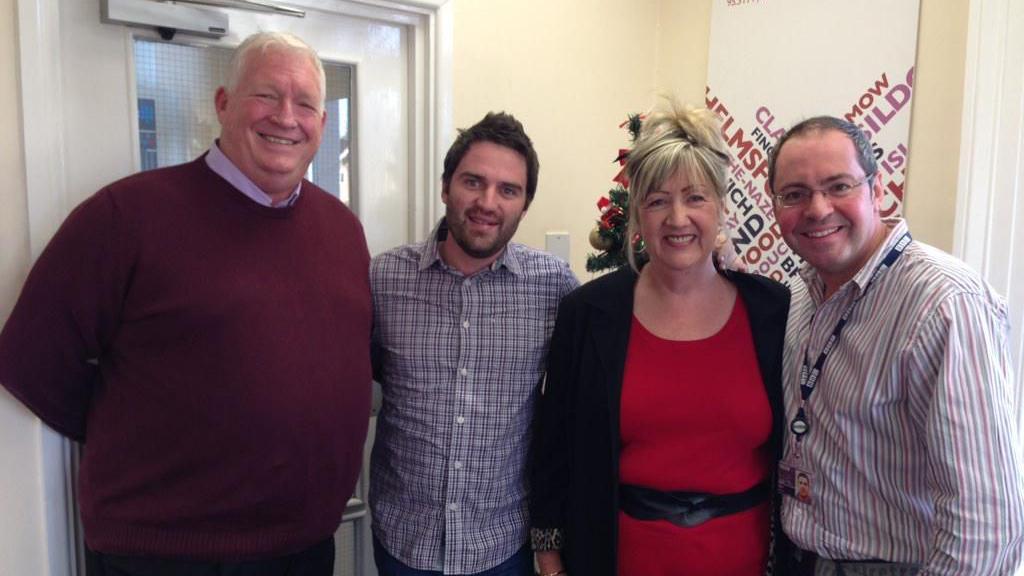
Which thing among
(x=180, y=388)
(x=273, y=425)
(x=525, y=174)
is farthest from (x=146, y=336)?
(x=525, y=174)

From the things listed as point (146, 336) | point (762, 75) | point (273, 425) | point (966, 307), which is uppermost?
point (762, 75)

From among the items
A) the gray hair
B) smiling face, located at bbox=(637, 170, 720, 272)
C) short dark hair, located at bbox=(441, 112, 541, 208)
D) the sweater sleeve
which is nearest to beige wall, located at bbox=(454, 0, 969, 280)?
short dark hair, located at bbox=(441, 112, 541, 208)

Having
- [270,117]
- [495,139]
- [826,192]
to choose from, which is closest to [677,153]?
[826,192]

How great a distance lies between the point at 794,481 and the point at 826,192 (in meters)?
0.54

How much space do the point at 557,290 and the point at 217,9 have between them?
1075 millimetres

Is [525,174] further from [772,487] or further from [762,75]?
[762,75]

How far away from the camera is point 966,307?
3.51 feet

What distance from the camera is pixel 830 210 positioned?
4.03 feet

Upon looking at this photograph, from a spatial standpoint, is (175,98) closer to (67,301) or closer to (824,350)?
(67,301)

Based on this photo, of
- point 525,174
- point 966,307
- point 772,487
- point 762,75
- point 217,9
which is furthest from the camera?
point 762,75

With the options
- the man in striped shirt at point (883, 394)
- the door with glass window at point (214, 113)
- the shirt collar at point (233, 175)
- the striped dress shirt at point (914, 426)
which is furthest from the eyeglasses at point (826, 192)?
the door with glass window at point (214, 113)

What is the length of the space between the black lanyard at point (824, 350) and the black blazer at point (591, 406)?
2.9 inches

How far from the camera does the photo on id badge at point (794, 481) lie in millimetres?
1310

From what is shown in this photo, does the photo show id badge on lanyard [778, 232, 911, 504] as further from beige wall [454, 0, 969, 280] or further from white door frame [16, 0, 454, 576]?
white door frame [16, 0, 454, 576]
